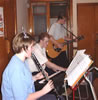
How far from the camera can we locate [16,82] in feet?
3.95

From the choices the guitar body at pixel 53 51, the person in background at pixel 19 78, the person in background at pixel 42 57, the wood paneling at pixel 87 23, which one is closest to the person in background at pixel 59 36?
the guitar body at pixel 53 51

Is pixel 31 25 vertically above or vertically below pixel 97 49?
above

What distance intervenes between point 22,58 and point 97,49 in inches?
143

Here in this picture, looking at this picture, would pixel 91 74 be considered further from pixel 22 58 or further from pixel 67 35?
pixel 67 35

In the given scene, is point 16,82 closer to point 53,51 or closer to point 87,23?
point 53,51

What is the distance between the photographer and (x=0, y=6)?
2.57m

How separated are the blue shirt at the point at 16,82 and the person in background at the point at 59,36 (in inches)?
94.3

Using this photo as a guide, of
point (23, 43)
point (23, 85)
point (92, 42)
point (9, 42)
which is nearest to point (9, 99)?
point (23, 85)

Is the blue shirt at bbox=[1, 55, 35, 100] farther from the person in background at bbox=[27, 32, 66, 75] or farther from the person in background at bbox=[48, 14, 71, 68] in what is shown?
the person in background at bbox=[48, 14, 71, 68]

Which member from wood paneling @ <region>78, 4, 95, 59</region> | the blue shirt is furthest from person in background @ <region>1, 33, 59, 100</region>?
wood paneling @ <region>78, 4, 95, 59</region>

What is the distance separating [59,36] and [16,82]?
3.03 metres

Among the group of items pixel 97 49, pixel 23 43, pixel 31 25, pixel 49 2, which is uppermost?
pixel 49 2

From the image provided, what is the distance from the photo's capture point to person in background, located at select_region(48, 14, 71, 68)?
380cm

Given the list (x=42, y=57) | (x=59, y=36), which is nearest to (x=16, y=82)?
(x=42, y=57)
